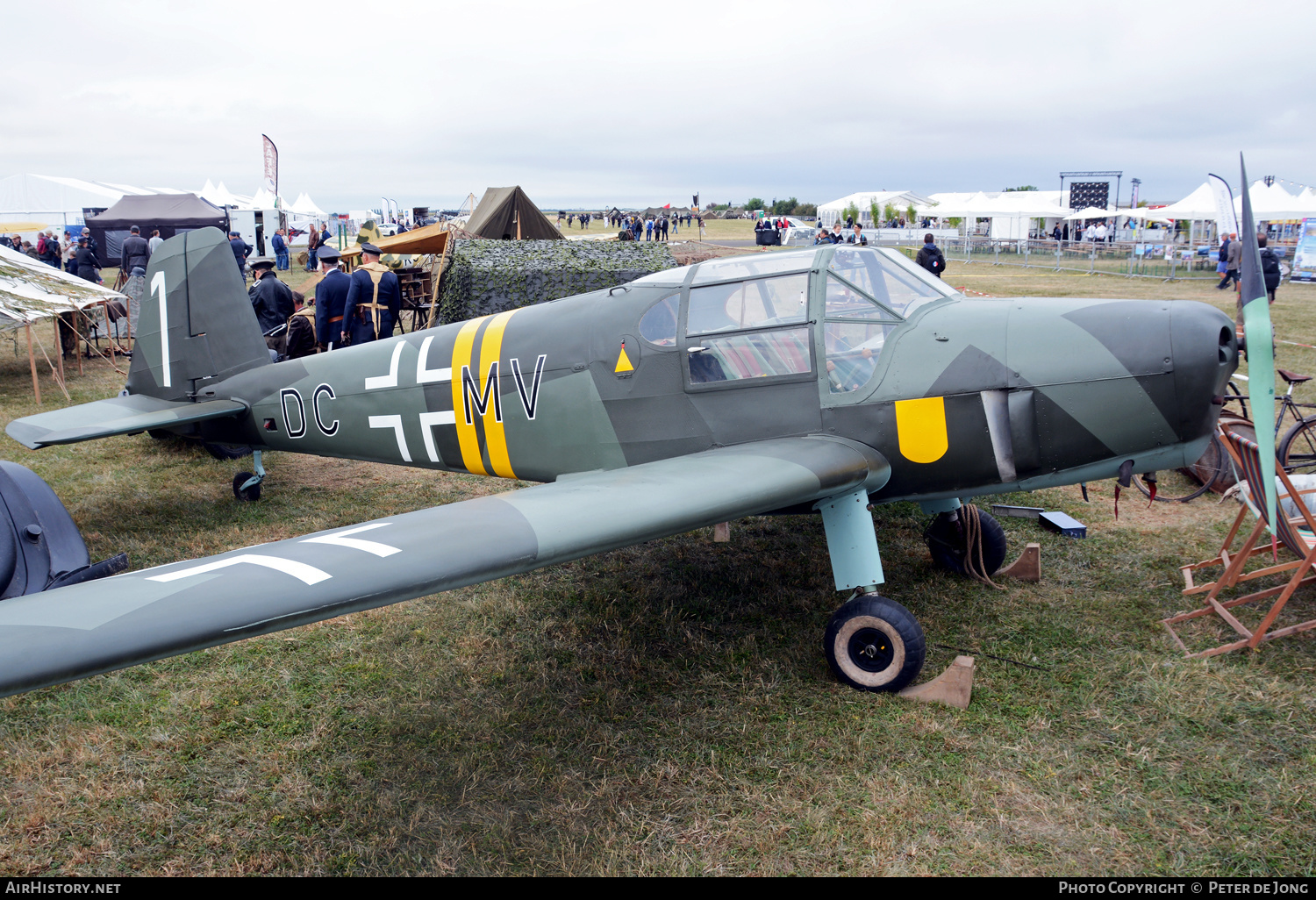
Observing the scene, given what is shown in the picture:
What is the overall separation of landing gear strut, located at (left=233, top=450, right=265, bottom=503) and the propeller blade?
24.1 feet

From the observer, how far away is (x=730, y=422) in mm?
4902

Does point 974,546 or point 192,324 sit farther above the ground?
point 192,324

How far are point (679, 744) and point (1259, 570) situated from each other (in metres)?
3.62

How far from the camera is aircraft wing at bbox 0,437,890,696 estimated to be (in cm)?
246

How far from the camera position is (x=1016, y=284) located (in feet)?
86.5

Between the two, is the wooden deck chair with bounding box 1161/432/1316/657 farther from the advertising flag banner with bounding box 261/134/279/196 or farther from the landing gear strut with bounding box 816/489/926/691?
the advertising flag banner with bounding box 261/134/279/196

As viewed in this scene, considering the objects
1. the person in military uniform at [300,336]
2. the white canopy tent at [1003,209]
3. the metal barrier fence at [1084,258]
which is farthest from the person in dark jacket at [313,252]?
the white canopy tent at [1003,209]

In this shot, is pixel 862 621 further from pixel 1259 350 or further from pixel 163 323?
pixel 163 323

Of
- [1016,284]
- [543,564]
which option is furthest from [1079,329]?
[1016,284]

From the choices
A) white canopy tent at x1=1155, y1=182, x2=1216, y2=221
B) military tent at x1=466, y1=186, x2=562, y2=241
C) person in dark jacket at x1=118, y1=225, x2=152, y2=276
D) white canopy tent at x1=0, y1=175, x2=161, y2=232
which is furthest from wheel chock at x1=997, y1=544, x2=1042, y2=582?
white canopy tent at x1=0, y1=175, x2=161, y2=232

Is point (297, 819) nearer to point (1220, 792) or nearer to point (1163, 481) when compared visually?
point (1220, 792)

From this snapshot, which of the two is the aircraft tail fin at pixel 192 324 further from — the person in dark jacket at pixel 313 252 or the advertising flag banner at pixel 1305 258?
the advertising flag banner at pixel 1305 258

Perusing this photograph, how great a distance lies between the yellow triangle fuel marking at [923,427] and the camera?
4.50 metres

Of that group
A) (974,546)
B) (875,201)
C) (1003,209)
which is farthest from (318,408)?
(875,201)
